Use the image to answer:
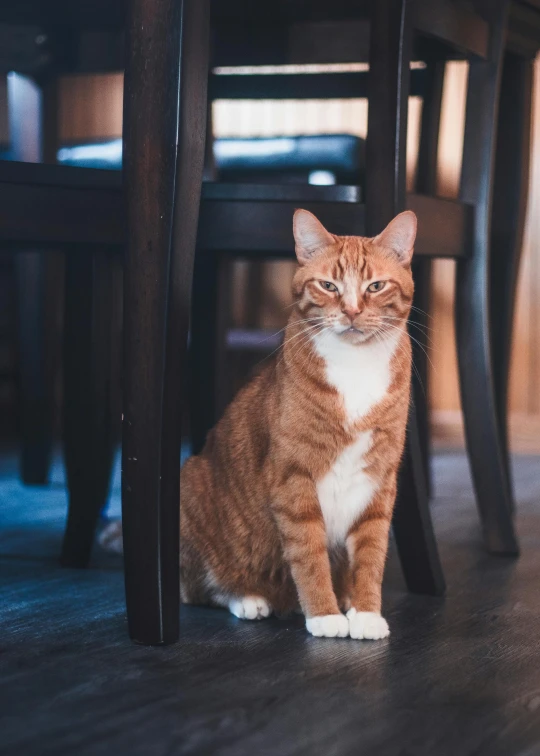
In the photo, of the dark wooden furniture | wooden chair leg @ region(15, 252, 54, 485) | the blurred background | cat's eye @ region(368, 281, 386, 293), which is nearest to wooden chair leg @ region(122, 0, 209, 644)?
the dark wooden furniture

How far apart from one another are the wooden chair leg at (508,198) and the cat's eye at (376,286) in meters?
0.78

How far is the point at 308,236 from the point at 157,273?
0.88ft

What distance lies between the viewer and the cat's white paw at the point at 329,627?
121 centimetres

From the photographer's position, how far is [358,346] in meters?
1.28

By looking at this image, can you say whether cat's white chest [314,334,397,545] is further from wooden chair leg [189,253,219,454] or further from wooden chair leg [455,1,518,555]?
wooden chair leg [189,253,219,454]

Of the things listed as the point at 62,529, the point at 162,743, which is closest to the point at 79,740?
the point at 162,743

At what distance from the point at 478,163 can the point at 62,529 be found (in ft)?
3.15

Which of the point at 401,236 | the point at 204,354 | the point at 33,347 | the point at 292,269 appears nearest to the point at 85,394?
the point at 204,354

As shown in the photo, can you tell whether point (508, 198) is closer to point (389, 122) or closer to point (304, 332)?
point (389, 122)

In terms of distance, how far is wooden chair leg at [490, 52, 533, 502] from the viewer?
201cm

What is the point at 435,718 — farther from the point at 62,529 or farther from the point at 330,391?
the point at 62,529

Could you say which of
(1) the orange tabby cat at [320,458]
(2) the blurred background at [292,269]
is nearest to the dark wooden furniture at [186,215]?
(1) the orange tabby cat at [320,458]

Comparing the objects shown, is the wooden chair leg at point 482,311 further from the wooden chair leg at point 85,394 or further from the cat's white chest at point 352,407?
the wooden chair leg at point 85,394

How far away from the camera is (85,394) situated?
5.30 ft
